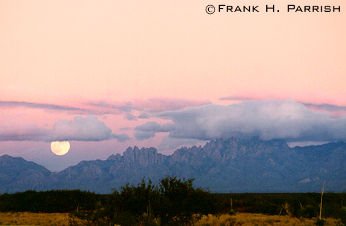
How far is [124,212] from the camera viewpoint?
27.0m

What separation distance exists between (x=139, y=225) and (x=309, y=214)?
21995 millimetres

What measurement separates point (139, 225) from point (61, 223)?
16.2 meters

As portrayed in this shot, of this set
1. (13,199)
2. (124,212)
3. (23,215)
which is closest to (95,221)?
(124,212)

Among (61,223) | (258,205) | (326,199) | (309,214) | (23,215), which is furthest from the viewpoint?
(326,199)

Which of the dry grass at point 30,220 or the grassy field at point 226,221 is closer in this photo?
the grassy field at point 226,221

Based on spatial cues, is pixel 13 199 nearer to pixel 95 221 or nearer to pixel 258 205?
pixel 258 205

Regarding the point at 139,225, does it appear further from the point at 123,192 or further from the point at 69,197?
the point at 69,197

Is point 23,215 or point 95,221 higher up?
point 95,221

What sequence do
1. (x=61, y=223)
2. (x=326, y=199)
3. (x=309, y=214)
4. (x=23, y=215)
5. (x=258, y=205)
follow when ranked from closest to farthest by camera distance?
1. (x=61, y=223)
2. (x=309, y=214)
3. (x=23, y=215)
4. (x=258, y=205)
5. (x=326, y=199)

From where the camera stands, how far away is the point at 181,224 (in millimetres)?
28078

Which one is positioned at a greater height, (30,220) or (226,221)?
(226,221)

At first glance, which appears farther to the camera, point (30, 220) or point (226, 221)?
point (30, 220)

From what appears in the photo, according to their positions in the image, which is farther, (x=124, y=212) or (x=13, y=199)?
(x=13, y=199)

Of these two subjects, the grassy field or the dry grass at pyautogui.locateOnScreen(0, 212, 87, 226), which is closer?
the grassy field
